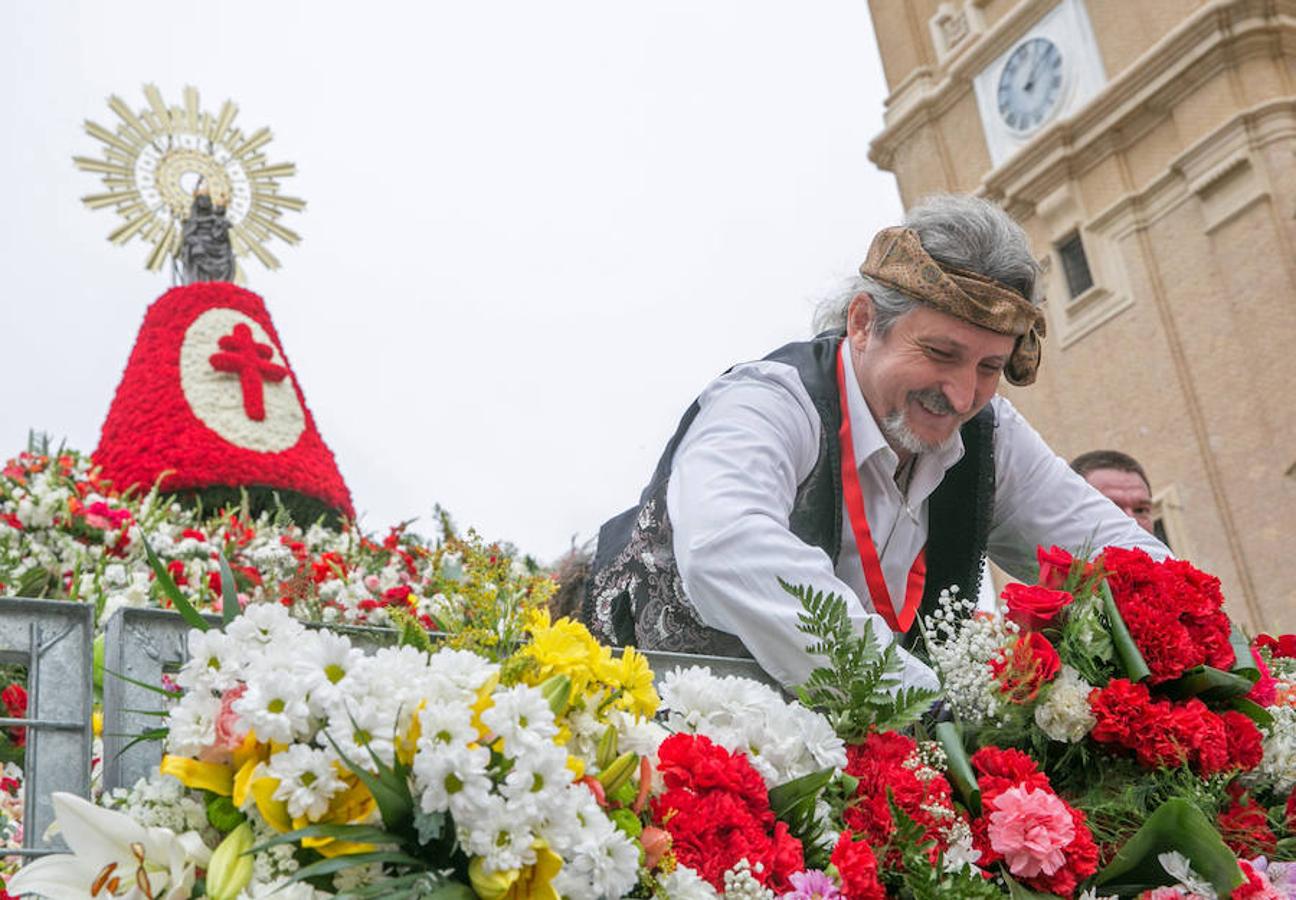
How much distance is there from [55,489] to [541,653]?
18.8 ft

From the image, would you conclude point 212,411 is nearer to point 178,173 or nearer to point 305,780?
point 178,173

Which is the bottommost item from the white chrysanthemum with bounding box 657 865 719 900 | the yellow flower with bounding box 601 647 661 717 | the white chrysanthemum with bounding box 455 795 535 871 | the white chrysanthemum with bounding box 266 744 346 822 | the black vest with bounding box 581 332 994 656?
the white chrysanthemum with bounding box 657 865 719 900

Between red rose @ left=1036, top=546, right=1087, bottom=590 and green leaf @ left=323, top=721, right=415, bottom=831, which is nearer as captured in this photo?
green leaf @ left=323, top=721, right=415, bottom=831

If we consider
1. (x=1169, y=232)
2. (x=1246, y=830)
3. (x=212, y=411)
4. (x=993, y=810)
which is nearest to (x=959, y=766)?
(x=993, y=810)

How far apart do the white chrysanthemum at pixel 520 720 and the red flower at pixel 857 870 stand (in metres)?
0.39

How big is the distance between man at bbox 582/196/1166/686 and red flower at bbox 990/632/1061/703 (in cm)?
55

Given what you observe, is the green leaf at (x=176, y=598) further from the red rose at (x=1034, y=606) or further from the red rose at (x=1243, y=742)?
the red rose at (x=1243, y=742)

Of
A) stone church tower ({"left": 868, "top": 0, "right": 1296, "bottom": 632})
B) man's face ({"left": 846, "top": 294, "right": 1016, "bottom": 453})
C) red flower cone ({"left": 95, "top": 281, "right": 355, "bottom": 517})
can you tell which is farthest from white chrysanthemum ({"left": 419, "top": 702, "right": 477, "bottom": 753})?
stone church tower ({"left": 868, "top": 0, "right": 1296, "bottom": 632})

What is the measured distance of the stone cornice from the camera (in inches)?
661

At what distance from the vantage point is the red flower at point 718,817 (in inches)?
66.7

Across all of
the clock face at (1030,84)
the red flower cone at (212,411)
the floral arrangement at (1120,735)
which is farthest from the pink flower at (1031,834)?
the clock face at (1030,84)

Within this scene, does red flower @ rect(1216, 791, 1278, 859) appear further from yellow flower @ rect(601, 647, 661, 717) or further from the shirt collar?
the shirt collar

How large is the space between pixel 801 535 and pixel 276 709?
4.75 ft

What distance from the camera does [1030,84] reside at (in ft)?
63.1
